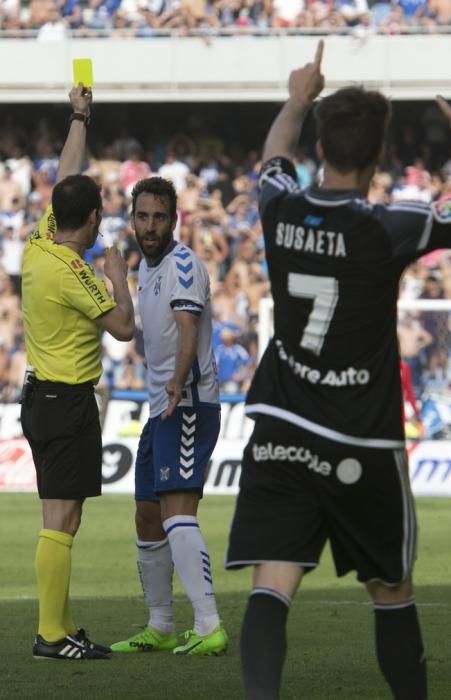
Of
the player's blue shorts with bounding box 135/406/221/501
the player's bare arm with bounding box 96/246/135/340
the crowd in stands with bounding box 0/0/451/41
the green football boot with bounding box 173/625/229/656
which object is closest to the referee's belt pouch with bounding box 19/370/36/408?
the player's bare arm with bounding box 96/246/135/340

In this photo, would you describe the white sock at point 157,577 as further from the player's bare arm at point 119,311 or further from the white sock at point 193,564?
the player's bare arm at point 119,311

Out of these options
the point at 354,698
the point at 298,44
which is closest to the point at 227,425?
the point at 298,44

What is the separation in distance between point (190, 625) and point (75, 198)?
8.37ft

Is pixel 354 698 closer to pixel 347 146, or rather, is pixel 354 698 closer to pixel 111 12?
pixel 347 146

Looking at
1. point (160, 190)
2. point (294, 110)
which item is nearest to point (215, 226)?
point (160, 190)

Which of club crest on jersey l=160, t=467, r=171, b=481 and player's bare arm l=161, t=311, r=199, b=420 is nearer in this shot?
player's bare arm l=161, t=311, r=199, b=420

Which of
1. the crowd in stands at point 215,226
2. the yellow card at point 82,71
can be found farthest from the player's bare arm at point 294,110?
the crowd in stands at point 215,226

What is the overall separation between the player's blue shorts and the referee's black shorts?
27cm

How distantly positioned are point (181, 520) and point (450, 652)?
1418mm

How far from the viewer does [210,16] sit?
27.3 metres

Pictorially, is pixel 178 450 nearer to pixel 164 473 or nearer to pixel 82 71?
pixel 164 473

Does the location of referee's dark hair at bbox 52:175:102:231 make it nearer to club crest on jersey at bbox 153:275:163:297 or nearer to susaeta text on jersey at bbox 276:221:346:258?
club crest on jersey at bbox 153:275:163:297

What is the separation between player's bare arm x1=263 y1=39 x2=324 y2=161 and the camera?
4.66 metres

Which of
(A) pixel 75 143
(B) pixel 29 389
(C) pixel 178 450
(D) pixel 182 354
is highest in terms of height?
(A) pixel 75 143
